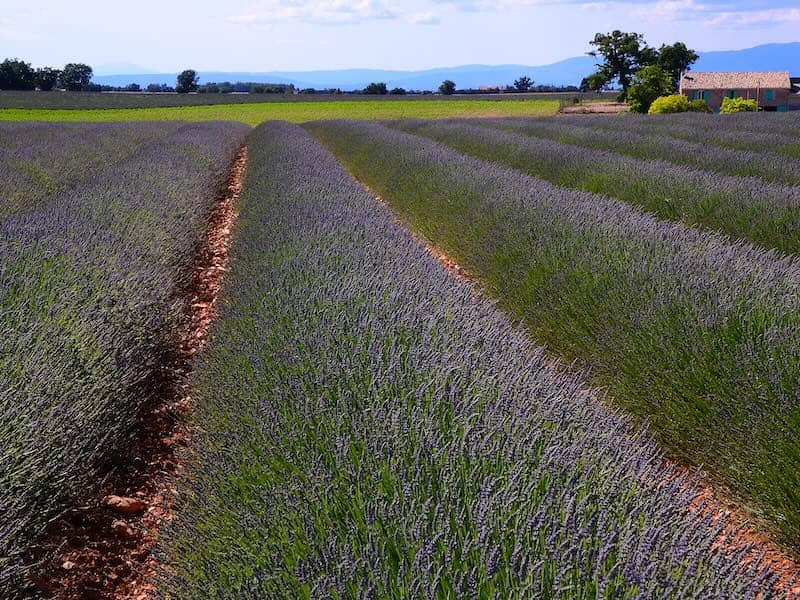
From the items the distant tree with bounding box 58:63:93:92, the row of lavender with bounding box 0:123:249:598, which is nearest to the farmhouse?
the row of lavender with bounding box 0:123:249:598

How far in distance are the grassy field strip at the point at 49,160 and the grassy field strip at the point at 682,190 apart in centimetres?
544

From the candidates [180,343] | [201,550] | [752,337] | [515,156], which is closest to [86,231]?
[180,343]

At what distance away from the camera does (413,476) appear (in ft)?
5.79

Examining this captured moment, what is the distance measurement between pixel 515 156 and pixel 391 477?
960cm

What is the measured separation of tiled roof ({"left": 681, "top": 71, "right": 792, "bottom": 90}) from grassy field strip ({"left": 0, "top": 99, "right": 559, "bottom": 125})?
30.0 feet

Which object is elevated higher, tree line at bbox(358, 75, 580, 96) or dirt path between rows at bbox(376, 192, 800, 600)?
tree line at bbox(358, 75, 580, 96)

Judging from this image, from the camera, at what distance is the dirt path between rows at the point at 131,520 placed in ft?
8.01

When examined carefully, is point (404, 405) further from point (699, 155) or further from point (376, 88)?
point (376, 88)

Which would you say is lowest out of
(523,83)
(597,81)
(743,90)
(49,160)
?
(49,160)

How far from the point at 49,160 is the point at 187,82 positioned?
67522mm

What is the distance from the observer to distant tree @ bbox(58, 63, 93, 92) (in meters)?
73.9

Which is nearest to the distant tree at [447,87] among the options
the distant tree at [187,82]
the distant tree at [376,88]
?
the distant tree at [376,88]

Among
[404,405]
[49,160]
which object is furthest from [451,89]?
[404,405]

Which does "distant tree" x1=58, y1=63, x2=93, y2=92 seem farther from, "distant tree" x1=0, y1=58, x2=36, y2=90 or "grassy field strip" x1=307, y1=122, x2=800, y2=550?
"grassy field strip" x1=307, y1=122, x2=800, y2=550
